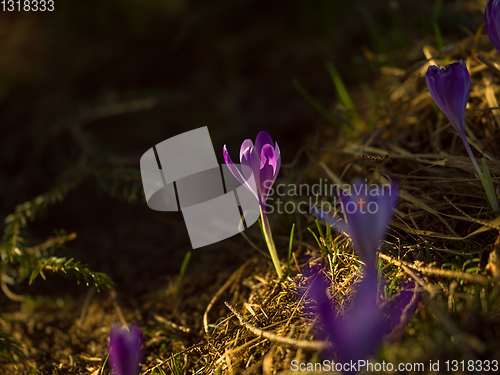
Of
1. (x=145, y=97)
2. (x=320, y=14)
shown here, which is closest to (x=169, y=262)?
(x=145, y=97)

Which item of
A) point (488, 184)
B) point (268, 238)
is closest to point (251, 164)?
point (268, 238)

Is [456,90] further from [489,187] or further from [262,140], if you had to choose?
[262,140]

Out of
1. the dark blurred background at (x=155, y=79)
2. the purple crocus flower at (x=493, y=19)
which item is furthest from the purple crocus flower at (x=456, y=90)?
the dark blurred background at (x=155, y=79)

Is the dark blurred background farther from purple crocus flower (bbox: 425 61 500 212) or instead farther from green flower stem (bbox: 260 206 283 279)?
purple crocus flower (bbox: 425 61 500 212)

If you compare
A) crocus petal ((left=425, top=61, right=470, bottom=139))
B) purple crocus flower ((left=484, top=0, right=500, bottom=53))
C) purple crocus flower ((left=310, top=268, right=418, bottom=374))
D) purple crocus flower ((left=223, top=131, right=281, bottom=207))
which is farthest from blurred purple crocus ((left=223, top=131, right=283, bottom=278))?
purple crocus flower ((left=484, top=0, right=500, bottom=53))

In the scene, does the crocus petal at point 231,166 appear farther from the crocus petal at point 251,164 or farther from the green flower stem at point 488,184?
the green flower stem at point 488,184

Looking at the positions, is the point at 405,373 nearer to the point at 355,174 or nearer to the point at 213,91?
the point at 355,174

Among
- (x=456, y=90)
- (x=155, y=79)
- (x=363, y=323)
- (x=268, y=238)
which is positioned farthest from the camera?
(x=155, y=79)
